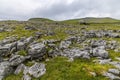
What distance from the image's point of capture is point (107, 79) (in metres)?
37.9

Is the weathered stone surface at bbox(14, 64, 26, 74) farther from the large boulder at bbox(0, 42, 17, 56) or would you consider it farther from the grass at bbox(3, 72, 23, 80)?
the large boulder at bbox(0, 42, 17, 56)

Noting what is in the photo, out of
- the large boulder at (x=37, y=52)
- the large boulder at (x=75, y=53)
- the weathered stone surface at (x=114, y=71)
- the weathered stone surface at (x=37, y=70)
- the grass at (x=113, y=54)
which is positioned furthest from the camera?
the grass at (x=113, y=54)

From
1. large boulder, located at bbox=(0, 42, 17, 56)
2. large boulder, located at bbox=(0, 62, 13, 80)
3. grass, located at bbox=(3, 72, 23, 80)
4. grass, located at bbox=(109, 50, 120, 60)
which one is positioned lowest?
grass, located at bbox=(3, 72, 23, 80)

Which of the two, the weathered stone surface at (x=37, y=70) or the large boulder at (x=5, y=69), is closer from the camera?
the weathered stone surface at (x=37, y=70)

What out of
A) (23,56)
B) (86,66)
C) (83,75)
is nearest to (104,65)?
(86,66)

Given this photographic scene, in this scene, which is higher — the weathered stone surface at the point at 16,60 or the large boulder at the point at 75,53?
the large boulder at the point at 75,53

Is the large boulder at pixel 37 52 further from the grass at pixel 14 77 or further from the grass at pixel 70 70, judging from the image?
the grass at pixel 14 77

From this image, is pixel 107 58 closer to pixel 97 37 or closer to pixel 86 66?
pixel 86 66

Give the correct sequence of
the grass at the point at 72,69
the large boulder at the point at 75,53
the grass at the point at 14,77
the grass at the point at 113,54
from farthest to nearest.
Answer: the grass at the point at 113,54
the large boulder at the point at 75,53
the grass at the point at 14,77
the grass at the point at 72,69

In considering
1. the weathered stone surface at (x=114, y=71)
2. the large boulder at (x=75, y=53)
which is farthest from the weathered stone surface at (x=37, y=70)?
the weathered stone surface at (x=114, y=71)

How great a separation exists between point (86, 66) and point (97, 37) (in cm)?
3376

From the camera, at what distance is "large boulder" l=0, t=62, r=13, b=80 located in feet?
143

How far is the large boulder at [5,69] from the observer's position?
4367cm

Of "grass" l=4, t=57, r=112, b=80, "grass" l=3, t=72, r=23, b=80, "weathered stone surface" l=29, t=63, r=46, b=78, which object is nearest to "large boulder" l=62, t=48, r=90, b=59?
"grass" l=4, t=57, r=112, b=80
